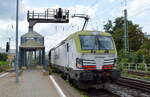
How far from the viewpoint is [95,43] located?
11.3 meters

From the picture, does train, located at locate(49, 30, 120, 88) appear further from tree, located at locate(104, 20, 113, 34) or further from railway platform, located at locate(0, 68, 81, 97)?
tree, located at locate(104, 20, 113, 34)

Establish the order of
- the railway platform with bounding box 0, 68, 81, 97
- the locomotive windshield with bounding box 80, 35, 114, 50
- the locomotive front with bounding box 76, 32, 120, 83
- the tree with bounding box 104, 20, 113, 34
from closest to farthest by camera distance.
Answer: the railway platform with bounding box 0, 68, 81, 97, the locomotive front with bounding box 76, 32, 120, 83, the locomotive windshield with bounding box 80, 35, 114, 50, the tree with bounding box 104, 20, 113, 34

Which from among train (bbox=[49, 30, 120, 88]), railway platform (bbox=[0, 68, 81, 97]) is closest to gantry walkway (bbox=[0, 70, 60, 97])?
railway platform (bbox=[0, 68, 81, 97])

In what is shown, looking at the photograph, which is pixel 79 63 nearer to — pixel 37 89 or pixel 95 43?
pixel 95 43

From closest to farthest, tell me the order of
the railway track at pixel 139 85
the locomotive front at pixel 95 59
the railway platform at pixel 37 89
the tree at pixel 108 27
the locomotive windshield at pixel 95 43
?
1. the railway platform at pixel 37 89
2. the locomotive front at pixel 95 59
3. the locomotive windshield at pixel 95 43
4. the railway track at pixel 139 85
5. the tree at pixel 108 27

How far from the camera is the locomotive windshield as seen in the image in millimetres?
11134

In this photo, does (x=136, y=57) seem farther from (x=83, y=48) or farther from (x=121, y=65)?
(x=83, y=48)

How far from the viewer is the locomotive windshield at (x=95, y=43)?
36.5 ft

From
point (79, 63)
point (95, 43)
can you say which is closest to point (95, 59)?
point (79, 63)

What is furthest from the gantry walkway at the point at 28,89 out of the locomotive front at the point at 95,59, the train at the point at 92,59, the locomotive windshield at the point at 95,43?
the locomotive windshield at the point at 95,43

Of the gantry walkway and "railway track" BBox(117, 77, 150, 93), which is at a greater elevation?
the gantry walkway

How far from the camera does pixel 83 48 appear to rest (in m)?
11.0

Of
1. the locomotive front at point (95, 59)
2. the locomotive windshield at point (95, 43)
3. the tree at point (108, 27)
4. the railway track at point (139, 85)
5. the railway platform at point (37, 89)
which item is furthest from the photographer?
the tree at point (108, 27)

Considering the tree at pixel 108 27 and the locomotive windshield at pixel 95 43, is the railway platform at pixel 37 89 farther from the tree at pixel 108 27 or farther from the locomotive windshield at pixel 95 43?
the tree at pixel 108 27
